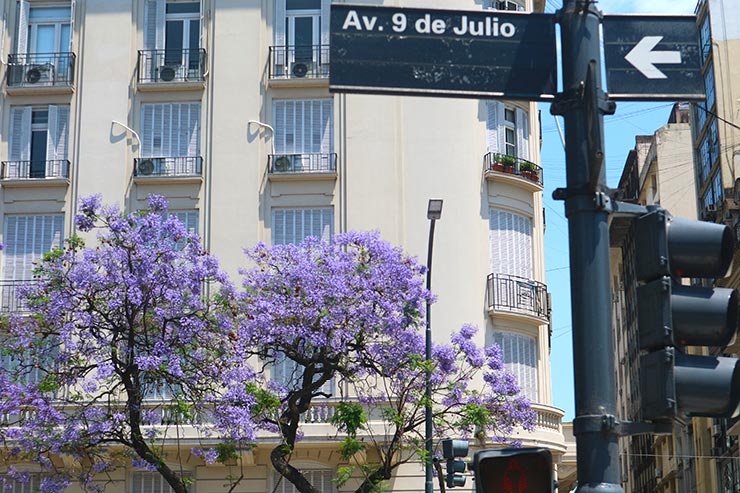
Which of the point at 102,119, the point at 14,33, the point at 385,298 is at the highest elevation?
the point at 14,33

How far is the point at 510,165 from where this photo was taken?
35344mm

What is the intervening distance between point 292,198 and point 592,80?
95.7 ft

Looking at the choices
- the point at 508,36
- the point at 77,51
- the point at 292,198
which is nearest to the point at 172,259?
the point at 292,198

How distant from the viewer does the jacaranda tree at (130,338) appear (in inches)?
1025

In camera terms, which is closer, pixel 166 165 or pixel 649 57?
pixel 649 57

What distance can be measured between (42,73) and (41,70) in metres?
0.11

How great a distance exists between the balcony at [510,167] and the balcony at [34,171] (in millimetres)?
12231

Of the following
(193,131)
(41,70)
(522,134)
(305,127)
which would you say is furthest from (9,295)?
(522,134)

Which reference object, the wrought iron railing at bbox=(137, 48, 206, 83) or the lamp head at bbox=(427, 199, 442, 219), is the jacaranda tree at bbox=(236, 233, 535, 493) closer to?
the lamp head at bbox=(427, 199, 442, 219)

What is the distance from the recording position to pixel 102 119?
35.8 metres

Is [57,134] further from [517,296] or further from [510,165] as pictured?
[517,296]

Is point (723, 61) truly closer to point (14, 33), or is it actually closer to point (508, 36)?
point (14, 33)

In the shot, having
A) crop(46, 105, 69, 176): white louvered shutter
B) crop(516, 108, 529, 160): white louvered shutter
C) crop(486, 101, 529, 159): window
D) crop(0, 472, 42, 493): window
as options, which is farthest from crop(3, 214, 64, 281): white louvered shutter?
crop(516, 108, 529, 160): white louvered shutter

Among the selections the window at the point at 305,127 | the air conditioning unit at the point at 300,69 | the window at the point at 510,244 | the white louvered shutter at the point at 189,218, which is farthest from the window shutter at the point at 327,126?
the window at the point at 510,244
